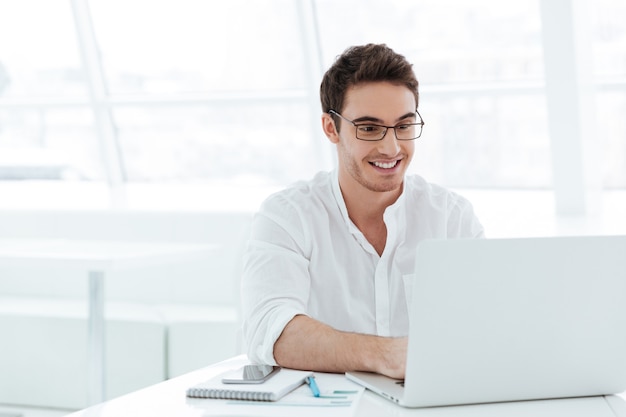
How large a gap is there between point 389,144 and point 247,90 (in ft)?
11.6

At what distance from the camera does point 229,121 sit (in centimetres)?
561

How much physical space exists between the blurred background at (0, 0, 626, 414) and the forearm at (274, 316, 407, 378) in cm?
261

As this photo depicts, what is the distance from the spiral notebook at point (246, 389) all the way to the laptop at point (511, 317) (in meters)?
0.16

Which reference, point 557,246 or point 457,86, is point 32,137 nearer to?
point 457,86

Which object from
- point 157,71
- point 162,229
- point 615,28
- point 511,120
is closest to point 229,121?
point 157,71

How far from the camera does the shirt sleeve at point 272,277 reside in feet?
6.01

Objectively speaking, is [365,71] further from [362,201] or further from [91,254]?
[91,254]

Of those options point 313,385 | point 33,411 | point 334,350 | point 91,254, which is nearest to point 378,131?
point 334,350

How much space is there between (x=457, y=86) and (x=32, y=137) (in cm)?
288

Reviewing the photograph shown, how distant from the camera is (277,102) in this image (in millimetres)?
5297

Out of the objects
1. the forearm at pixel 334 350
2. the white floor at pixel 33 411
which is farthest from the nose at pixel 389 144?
the white floor at pixel 33 411

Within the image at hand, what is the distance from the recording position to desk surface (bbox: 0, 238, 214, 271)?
325cm

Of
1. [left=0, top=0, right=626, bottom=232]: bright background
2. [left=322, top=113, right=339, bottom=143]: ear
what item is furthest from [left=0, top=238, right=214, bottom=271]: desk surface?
[left=322, top=113, right=339, bottom=143]: ear

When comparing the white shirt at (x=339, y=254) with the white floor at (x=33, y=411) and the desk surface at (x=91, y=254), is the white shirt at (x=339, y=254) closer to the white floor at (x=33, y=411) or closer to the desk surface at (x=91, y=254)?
the desk surface at (x=91, y=254)
